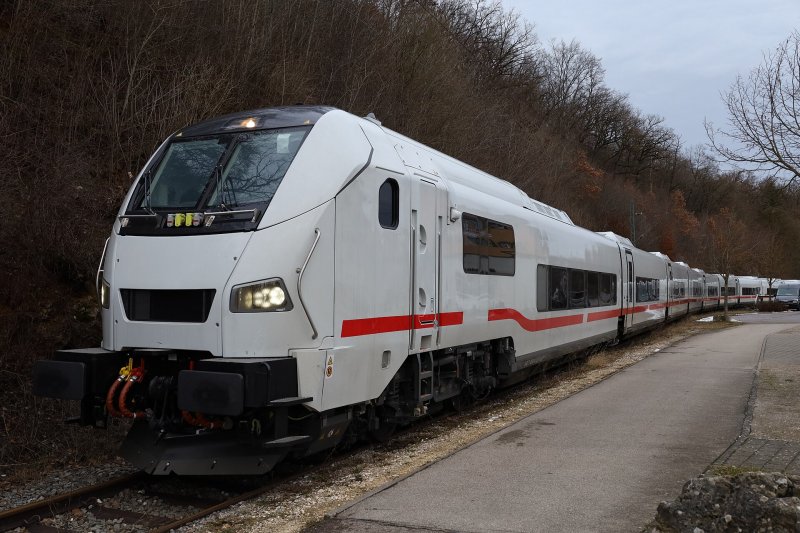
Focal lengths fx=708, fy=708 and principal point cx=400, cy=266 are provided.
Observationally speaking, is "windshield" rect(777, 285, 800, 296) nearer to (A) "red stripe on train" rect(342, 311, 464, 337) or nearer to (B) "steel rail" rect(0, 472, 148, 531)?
(A) "red stripe on train" rect(342, 311, 464, 337)

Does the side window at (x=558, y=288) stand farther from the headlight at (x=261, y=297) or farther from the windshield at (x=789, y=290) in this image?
the windshield at (x=789, y=290)

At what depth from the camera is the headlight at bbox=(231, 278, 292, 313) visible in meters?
5.55

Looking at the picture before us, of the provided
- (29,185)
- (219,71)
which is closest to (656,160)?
(219,71)

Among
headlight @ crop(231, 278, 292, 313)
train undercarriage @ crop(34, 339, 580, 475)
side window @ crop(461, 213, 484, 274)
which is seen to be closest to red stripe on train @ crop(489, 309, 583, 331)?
side window @ crop(461, 213, 484, 274)

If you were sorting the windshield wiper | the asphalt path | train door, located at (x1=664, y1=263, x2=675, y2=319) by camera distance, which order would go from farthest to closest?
the asphalt path < train door, located at (x1=664, y1=263, x2=675, y2=319) < the windshield wiper

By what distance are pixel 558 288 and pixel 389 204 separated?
23.1ft

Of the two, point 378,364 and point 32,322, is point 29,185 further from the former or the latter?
point 378,364

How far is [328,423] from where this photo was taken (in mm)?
6191

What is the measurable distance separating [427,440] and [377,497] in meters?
2.79

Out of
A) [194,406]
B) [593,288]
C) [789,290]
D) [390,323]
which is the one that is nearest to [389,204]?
[390,323]

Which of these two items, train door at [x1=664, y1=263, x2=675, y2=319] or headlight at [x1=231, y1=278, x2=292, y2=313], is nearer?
headlight at [x1=231, y1=278, x2=292, y2=313]

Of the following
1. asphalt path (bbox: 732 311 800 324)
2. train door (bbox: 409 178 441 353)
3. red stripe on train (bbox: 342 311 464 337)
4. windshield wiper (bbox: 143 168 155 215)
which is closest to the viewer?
red stripe on train (bbox: 342 311 464 337)

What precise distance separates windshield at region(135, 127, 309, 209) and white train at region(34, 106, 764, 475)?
0.05 ft

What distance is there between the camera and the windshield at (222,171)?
20.2ft
